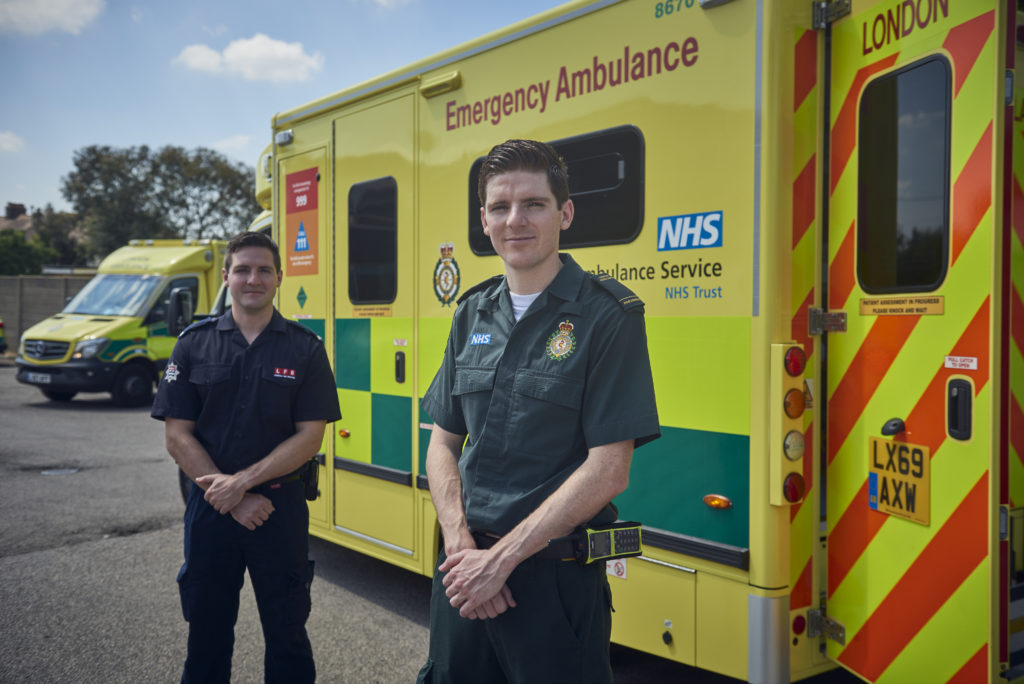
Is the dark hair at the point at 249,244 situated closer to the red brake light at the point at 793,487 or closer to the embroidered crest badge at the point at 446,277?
the embroidered crest badge at the point at 446,277

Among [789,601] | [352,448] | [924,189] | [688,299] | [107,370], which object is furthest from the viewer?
[107,370]

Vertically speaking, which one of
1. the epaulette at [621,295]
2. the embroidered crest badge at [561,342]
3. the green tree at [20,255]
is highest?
the green tree at [20,255]

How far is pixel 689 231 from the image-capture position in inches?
111

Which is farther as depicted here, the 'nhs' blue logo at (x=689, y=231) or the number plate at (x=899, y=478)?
the 'nhs' blue logo at (x=689, y=231)

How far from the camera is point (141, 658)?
12.0ft

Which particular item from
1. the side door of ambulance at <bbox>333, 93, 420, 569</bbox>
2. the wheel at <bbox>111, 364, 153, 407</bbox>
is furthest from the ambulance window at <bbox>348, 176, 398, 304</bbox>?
the wheel at <bbox>111, 364, 153, 407</bbox>

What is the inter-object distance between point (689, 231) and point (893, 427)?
94 centimetres

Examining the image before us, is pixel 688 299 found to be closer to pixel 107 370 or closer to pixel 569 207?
pixel 569 207

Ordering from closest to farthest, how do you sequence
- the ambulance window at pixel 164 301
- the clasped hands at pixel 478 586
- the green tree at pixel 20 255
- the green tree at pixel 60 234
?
1. the clasped hands at pixel 478 586
2. the ambulance window at pixel 164 301
3. the green tree at pixel 20 255
4. the green tree at pixel 60 234

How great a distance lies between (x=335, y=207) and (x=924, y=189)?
3.16m

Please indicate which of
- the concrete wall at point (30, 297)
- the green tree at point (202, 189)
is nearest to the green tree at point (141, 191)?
the green tree at point (202, 189)

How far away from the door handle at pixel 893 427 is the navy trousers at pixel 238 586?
2.03 meters

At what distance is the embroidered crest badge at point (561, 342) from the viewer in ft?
5.88

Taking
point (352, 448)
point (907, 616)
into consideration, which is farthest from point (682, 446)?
point (352, 448)
